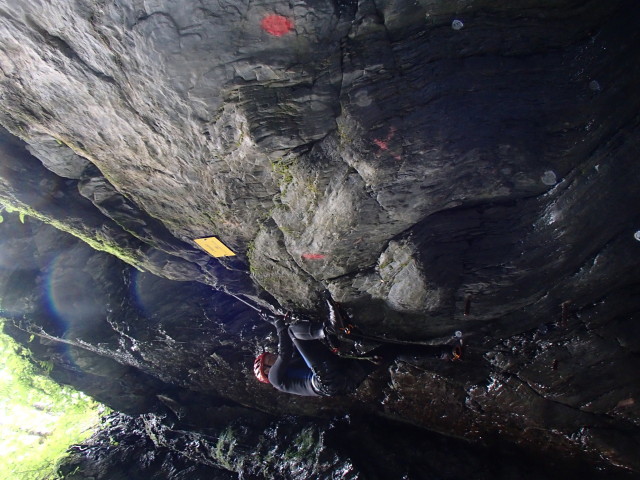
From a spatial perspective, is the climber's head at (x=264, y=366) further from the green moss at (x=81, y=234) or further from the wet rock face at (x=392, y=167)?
the green moss at (x=81, y=234)

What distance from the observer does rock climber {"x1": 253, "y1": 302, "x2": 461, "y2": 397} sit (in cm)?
661

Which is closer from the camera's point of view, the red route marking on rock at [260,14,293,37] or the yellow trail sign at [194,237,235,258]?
the red route marking on rock at [260,14,293,37]

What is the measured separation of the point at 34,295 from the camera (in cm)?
806

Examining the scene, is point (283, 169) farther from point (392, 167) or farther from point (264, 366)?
point (264, 366)

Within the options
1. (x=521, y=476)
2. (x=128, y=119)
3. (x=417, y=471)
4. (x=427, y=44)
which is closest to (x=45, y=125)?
(x=128, y=119)

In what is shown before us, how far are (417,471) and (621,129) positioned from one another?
605 centimetres

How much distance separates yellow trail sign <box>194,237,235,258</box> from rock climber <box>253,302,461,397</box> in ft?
5.71

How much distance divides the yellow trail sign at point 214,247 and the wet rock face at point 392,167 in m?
0.20

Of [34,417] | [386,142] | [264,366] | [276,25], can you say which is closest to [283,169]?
[386,142]

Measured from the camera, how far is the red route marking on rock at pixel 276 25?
3057 millimetres

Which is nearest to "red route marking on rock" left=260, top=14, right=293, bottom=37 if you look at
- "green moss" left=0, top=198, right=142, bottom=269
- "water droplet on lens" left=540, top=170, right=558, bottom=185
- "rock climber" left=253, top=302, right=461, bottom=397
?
"water droplet on lens" left=540, top=170, right=558, bottom=185

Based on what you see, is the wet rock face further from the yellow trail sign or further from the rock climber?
the rock climber

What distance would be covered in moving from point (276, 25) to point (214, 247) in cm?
379

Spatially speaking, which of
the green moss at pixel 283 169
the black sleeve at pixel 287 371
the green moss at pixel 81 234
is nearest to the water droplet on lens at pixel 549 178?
the green moss at pixel 283 169
